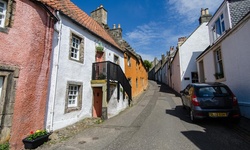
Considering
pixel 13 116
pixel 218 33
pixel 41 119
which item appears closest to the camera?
pixel 13 116

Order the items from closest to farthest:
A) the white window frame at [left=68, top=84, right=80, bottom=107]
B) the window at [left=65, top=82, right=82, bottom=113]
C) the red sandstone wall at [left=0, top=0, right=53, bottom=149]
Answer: the red sandstone wall at [left=0, top=0, right=53, bottom=149] < the window at [left=65, top=82, right=82, bottom=113] < the white window frame at [left=68, top=84, right=80, bottom=107]

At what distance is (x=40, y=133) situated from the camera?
572 centimetres

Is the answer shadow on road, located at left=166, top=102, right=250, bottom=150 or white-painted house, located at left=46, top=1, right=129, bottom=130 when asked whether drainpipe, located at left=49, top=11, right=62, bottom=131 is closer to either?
white-painted house, located at left=46, top=1, right=129, bottom=130

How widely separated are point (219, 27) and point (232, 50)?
3469 mm

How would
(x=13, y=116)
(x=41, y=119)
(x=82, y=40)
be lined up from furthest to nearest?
(x=82, y=40), (x=41, y=119), (x=13, y=116)

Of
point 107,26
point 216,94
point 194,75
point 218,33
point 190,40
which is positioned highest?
point 107,26

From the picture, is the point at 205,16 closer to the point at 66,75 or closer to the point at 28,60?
the point at 66,75

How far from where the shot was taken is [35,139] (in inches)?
211

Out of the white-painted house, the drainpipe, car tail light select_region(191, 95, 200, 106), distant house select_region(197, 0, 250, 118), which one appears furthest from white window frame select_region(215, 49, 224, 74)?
the drainpipe

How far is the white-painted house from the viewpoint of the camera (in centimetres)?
718

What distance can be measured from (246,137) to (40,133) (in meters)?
7.65

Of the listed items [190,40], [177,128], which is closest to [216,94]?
[177,128]

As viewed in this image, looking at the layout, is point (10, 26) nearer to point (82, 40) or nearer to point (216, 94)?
point (82, 40)

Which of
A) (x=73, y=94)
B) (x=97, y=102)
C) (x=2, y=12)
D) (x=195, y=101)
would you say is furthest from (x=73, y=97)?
(x=195, y=101)
